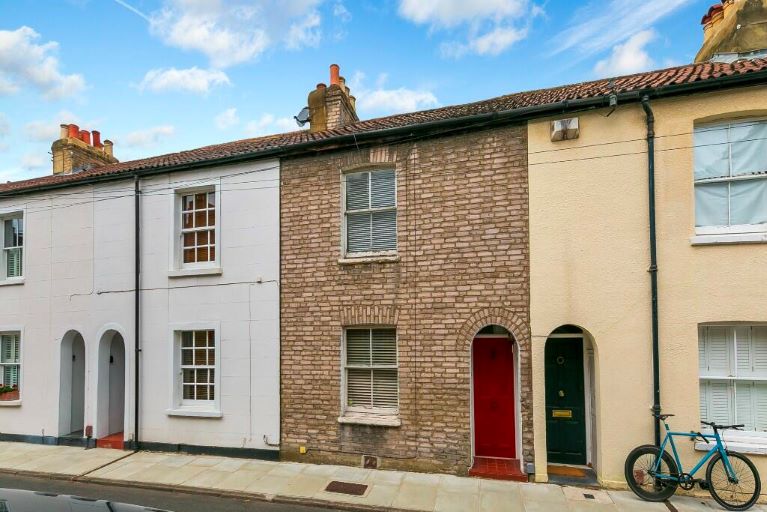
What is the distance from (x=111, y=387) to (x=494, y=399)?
8.91 meters

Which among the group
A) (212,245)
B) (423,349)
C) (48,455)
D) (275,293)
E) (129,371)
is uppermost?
(212,245)

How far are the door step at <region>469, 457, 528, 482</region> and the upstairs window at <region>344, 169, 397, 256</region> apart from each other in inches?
163

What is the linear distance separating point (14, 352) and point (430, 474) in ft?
35.8

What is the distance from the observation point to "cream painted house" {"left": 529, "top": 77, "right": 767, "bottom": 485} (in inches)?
255

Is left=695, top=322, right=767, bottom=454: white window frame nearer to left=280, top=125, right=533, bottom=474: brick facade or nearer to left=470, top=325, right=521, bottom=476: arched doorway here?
left=280, top=125, right=533, bottom=474: brick facade

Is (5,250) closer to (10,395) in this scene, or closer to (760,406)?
(10,395)

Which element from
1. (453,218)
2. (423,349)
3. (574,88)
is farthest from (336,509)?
(574,88)

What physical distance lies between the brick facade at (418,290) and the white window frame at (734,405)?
8.59 ft

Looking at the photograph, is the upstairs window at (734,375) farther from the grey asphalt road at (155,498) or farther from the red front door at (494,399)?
the grey asphalt road at (155,498)

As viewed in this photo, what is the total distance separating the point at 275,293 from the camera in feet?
28.5

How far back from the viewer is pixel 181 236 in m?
9.70

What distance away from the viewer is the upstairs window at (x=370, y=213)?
8320 millimetres

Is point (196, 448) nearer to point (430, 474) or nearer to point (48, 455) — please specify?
point (48, 455)

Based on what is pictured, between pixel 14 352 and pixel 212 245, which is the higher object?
pixel 212 245
